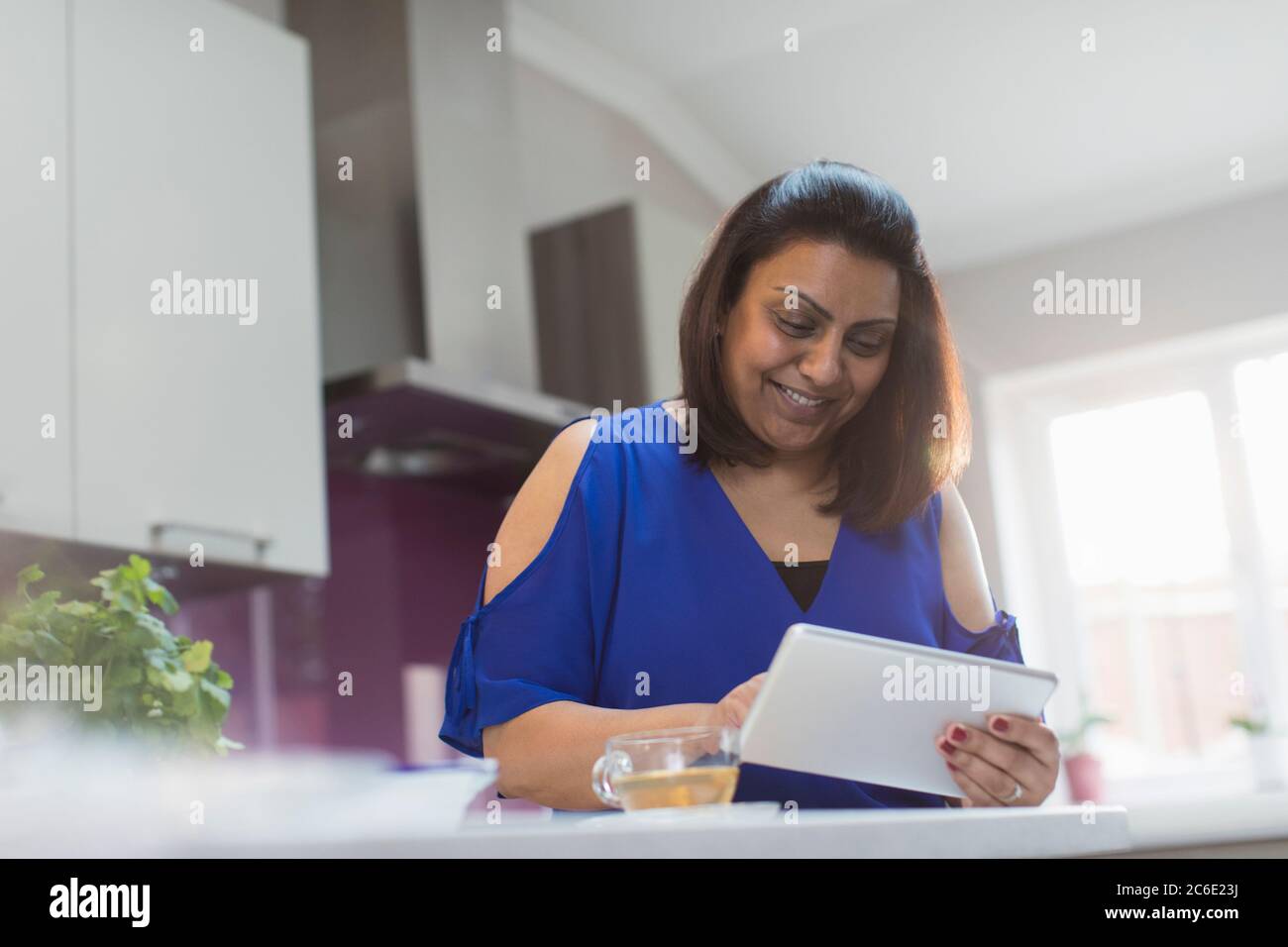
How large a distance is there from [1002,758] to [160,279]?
66.6 inches

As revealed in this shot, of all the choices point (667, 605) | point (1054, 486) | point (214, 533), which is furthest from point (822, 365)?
point (1054, 486)

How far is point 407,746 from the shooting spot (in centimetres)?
302

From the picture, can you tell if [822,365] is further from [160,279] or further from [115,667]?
[160,279]

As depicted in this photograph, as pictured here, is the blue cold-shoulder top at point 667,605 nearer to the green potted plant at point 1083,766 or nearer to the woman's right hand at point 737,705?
the woman's right hand at point 737,705

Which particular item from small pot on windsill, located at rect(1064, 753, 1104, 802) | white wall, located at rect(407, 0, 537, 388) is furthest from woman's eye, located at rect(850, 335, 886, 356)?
small pot on windsill, located at rect(1064, 753, 1104, 802)

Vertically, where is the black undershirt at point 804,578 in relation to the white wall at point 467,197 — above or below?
below

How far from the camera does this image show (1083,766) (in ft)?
13.1

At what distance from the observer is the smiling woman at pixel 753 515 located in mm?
1188

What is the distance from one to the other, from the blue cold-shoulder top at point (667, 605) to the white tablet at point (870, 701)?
31 cm

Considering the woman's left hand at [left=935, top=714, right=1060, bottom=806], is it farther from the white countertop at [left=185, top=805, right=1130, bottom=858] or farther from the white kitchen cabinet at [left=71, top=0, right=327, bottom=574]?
the white kitchen cabinet at [left=71, top=0, right=327, bottom=574]

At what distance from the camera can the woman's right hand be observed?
914mm

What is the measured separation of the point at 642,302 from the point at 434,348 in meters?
0.70

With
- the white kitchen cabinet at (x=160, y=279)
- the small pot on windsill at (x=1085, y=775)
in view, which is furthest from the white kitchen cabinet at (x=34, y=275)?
the small pot on windsill at (x=1085, y=775)
